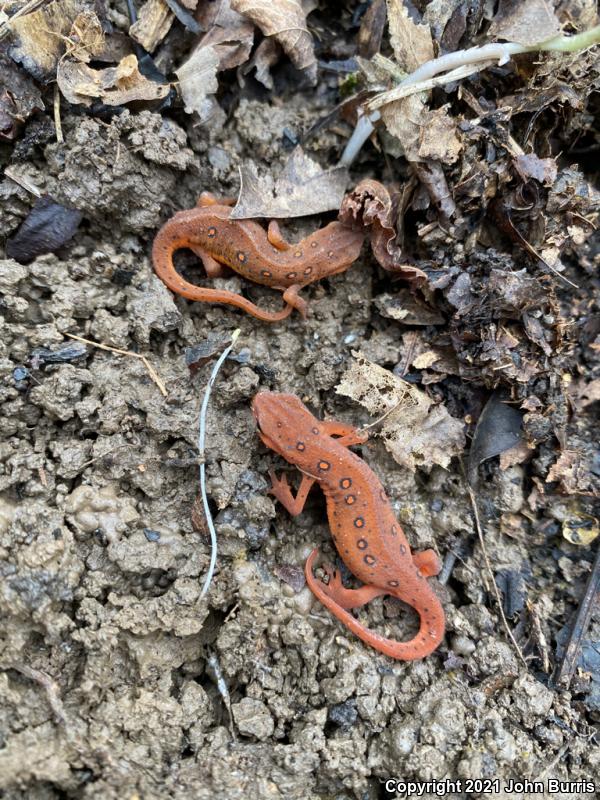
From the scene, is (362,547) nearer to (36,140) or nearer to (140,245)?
(140,245)

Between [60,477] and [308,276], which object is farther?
[308,276]

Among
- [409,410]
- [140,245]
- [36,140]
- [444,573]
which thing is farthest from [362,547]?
[36,140]

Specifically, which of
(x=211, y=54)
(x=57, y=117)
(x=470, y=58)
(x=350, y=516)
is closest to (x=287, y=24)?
(x=211, y=54)

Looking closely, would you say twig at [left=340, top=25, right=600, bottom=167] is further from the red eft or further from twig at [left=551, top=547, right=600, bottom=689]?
twig at [left=551, top=547, right=600, bottom=689]

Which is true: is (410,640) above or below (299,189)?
below

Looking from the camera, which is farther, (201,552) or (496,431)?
(496,431)

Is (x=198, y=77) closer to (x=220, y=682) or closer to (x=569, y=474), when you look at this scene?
(x=569, y=474)
